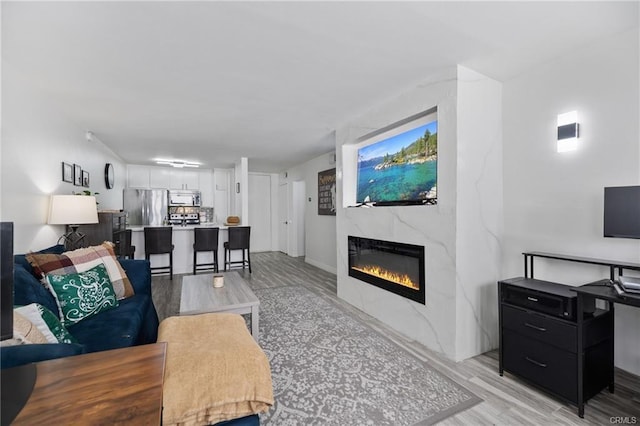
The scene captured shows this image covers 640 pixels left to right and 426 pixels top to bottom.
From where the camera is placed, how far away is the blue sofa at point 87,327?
103cm

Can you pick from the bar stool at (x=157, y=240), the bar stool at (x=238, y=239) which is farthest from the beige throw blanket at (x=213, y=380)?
the bar stool at (x=238, y=239)

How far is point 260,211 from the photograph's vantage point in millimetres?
8203

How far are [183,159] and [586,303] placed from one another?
22.2 feet

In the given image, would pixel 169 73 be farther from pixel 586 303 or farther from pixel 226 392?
pixel 586 303

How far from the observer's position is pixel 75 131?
11.7 ft

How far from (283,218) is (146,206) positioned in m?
3.36

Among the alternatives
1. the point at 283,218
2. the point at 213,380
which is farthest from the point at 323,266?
the point at 213,380

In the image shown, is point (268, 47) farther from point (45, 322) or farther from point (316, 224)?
point (316, 224)

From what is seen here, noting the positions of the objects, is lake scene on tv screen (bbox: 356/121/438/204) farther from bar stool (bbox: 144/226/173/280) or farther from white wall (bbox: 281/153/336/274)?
bar stool (bbox: 144/226/173/280)

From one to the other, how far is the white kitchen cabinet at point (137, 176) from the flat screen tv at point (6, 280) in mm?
7241

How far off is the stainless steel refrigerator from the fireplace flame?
5.48 metres

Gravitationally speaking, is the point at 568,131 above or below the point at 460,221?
above

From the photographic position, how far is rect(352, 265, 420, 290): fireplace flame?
2.86 m

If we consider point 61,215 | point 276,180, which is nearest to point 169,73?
point 61,215
